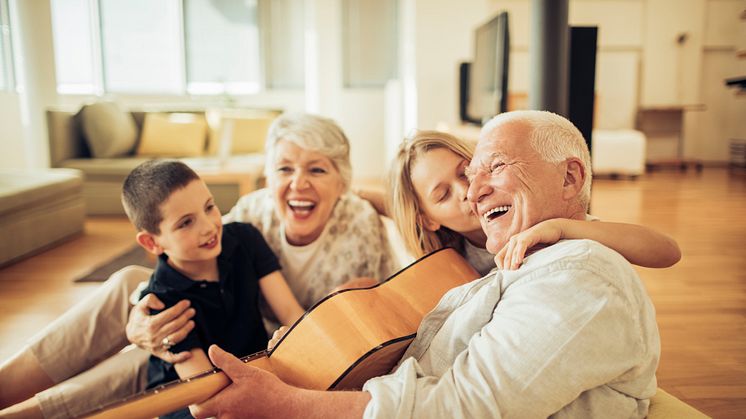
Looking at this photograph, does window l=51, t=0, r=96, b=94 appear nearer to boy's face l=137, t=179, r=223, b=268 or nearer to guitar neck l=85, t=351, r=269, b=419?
boy's face l=137, t=179, r=223, b=268

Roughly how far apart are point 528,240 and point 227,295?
916mm

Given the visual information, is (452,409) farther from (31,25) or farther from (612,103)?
(612,103)

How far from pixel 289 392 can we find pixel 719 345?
219 cm

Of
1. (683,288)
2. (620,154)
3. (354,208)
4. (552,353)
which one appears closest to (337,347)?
(552,353)

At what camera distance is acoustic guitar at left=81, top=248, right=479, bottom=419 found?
3.15 ft

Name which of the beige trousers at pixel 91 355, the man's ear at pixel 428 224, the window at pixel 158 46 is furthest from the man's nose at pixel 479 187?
the window at pixel 158 46

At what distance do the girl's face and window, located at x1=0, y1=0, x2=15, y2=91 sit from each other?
6.92 meters

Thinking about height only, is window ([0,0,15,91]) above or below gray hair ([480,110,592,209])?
above

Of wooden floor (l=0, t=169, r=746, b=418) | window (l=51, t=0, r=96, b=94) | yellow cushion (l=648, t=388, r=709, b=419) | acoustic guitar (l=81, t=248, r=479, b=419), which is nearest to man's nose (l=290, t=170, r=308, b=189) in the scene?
acoustic guitar (l=81, t=248, r=479, b=419)

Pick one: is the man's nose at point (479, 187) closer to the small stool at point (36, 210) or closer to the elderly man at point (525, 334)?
the elderly man at point (525, 334)

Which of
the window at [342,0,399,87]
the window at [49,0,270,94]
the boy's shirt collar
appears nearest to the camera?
the boy's shirt collar

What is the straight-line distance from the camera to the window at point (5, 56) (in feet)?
22.5

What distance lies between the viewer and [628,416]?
0.94 m

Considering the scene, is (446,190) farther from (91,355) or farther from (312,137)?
(91,355)
